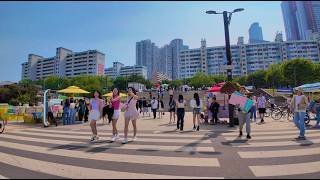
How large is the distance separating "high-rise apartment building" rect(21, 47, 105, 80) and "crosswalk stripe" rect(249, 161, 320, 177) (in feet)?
524

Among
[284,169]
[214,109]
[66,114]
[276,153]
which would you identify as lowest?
[284,169]

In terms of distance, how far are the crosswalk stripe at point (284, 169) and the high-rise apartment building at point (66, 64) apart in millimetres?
159698

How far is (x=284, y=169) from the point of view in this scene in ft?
18.1

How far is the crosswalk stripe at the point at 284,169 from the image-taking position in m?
5.21

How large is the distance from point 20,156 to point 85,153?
168cm

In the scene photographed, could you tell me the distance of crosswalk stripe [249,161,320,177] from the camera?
521 cm

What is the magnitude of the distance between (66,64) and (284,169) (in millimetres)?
188129

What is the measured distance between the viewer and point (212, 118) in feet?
54.3

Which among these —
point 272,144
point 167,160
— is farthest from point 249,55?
point 167,160

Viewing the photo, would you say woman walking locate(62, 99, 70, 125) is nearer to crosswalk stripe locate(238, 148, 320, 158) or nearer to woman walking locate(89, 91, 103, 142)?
woman walking locate(89, 91, 103, 142)

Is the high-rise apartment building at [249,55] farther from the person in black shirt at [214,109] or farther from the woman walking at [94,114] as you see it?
the woman walking at [94,114]

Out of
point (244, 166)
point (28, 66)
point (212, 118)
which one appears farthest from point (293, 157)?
point (28, 66)

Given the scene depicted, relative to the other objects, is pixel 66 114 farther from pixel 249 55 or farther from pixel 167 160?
pixel 249 55

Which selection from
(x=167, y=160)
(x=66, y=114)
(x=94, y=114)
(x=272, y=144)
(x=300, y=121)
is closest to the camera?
(x=167, y=160)
